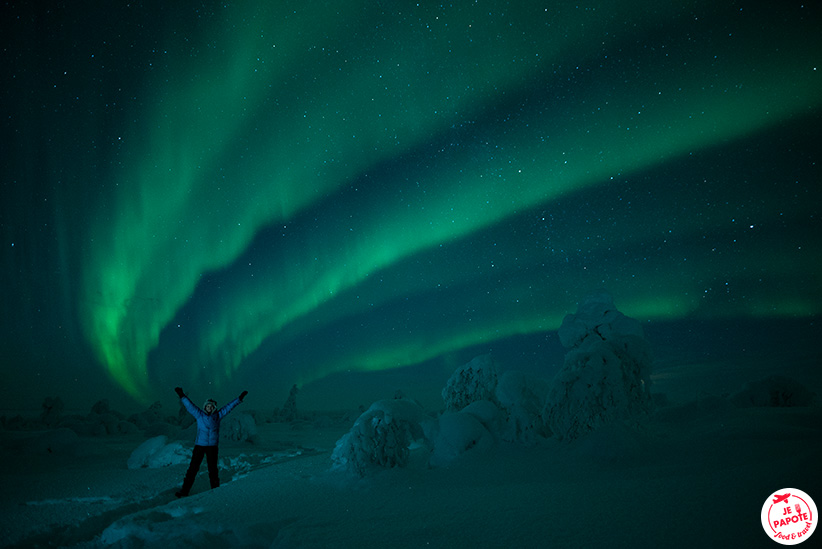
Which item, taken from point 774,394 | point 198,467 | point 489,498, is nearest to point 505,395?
point 489,498

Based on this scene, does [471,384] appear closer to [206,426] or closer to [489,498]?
[489,498]

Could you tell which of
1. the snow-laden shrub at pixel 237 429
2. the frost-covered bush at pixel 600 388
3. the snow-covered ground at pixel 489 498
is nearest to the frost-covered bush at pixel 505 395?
the snow-covered ground at pixel 489 498

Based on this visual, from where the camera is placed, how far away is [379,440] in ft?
32.6

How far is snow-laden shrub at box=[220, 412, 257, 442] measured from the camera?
22.8 meters

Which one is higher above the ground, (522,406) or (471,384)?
(471,384)

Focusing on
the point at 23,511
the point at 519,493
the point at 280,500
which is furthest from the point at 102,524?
the point at 519,493

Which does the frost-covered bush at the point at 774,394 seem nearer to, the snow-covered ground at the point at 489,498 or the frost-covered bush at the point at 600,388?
the snow-covered ground at the point at 489,498

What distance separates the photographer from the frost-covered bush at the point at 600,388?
10625 mm

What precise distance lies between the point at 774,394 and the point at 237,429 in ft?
86.4

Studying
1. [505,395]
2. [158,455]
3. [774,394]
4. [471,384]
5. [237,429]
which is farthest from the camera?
[237,429]

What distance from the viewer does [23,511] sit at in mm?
9500

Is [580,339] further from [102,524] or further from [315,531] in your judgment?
[102,524]

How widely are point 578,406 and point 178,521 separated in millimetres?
9289

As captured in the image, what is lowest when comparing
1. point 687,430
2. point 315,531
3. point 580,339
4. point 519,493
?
point 687,430
